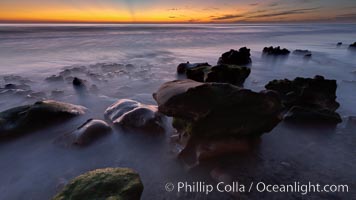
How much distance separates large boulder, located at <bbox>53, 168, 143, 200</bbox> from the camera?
2.58 metres

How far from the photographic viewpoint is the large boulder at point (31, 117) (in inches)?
176

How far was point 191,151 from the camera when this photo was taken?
12.4ft

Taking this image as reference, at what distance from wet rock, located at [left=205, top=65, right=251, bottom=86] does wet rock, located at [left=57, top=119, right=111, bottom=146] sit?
2976 mm

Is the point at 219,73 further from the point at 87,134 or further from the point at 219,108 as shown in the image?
the point at 87,134

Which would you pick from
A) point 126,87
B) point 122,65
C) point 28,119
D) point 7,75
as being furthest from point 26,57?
point 28,119

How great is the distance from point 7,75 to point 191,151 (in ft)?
28.0

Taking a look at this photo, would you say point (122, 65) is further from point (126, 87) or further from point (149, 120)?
point (149, 120)

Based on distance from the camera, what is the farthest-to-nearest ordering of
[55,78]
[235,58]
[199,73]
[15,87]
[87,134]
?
1. [235,58]
2. [55,78]
3. [15,87]
4. [199,73]
5. [87,134]

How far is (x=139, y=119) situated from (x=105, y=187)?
84.0 inches

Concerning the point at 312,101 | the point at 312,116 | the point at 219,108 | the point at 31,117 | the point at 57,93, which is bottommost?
the point at 57,93

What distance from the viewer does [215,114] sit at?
3777 millimetres

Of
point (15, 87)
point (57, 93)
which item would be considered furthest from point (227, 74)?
point (15, 87)

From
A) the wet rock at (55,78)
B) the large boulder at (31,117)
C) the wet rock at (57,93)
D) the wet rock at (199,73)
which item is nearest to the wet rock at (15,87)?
the wet rock at (55,78)

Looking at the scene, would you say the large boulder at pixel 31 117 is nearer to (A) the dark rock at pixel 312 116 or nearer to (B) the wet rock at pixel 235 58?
(A) the dark rock at pixel 312 116
